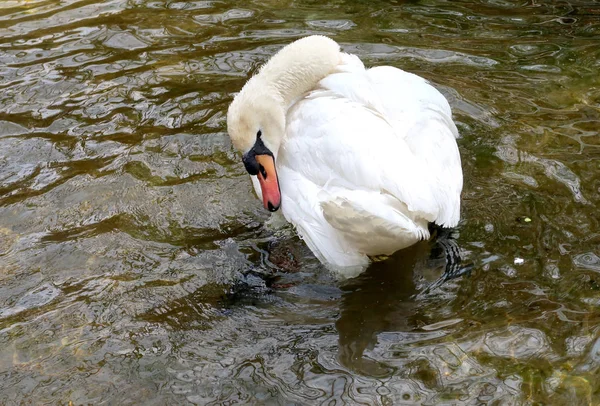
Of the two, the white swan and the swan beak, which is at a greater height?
the white swan

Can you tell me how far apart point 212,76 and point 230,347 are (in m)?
3.26

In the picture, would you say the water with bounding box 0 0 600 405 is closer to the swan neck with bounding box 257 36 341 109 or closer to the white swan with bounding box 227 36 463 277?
the white swan with bounding box 227 36 463 277

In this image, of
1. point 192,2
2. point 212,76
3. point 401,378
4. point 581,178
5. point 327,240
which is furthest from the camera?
point 192,2

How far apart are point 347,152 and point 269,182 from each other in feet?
1.89

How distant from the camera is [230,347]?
12.3ft

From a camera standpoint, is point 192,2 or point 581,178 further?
point 192,2

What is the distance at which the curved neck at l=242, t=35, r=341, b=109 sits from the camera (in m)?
4.80

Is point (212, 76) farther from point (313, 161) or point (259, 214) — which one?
point (313, 161)

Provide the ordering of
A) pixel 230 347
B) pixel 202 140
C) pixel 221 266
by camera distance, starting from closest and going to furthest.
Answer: pixel 230 347
pixel 221 266
pixel 202 140

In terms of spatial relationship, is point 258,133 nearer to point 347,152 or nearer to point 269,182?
point 269,182

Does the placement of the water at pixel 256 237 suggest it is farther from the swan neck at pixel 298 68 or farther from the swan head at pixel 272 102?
the swan neck at pixel 298 68

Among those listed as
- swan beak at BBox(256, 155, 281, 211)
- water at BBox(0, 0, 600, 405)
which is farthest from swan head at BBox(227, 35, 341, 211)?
water at BBox(0, 0, 600, 405)

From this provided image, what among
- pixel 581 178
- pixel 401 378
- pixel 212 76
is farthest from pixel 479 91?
pixel 401 378

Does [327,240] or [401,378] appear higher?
[327,240]
